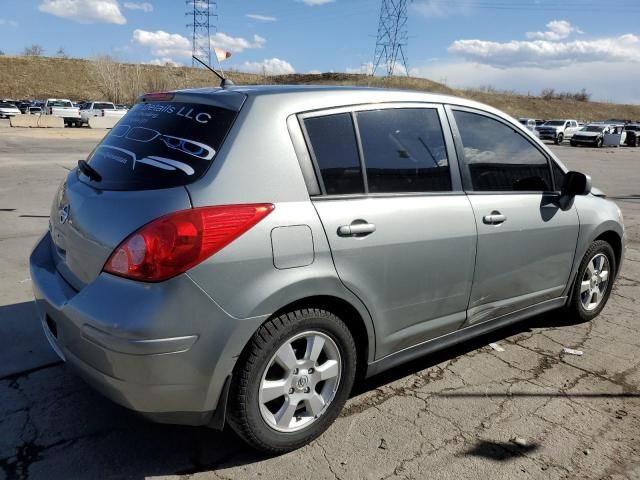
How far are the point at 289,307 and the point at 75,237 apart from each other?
3.59 ft

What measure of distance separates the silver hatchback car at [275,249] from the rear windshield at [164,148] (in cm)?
1

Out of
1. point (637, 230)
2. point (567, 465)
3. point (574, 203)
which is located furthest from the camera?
point (637, 230)

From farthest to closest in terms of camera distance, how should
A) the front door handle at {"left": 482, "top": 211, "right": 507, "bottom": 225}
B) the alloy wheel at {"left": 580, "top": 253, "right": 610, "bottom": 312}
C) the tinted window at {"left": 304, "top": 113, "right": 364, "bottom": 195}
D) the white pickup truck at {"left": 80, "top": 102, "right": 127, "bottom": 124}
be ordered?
the white pickup truck at {"left": 80, "top": 102, "right": 127, "bottom": 124} → the alloy wheel at {"left": 580, "top": 253, "right": 610, "bottom": 312} → the front door handle at {"left": 482, "top": 211, "right": 507, "bottom": 225} → the tinted window at {"left": 304, "top": 113, "right": 364, "bottom": 195}

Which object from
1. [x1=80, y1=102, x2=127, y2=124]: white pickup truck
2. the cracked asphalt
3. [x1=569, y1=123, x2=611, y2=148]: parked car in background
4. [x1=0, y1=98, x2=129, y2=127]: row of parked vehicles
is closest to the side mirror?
the cracked asphalt

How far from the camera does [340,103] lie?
9.43 ft

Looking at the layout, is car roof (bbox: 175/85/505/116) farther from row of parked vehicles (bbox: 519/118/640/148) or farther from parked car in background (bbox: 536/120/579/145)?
parked car in background (bbox: 536/120/579/145)

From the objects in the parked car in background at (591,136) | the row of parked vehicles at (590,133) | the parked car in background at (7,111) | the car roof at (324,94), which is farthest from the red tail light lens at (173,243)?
the parked car in background at (7,111)

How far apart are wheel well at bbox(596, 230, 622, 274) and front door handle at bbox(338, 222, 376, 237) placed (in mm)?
2614

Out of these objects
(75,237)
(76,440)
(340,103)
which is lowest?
(76,440)

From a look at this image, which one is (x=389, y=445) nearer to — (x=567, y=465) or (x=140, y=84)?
(x=567, y=465)

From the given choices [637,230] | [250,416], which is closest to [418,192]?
[250,416]

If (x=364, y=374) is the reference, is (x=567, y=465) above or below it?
below

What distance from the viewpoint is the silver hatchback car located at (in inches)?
88.7

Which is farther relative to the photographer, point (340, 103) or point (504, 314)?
point (504, 314)
